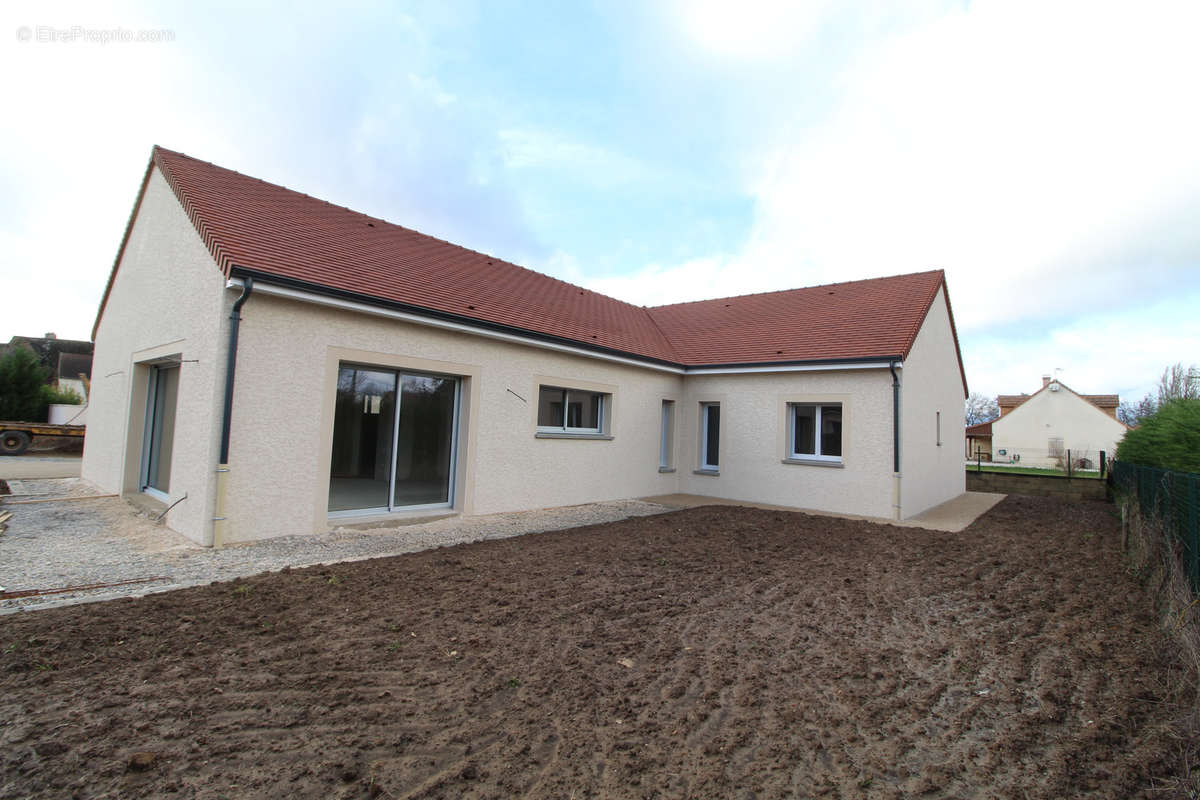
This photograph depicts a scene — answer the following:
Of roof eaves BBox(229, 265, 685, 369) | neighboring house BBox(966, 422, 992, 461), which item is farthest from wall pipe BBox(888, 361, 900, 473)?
neighboring house BBox(966, 422, 992, 461)

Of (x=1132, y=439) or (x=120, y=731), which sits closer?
(x=120, y=731)

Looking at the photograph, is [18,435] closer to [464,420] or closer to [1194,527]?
[464,420]

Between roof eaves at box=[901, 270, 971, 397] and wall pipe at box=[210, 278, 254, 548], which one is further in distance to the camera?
roof eaves at box=[901, 270, 971, 397]

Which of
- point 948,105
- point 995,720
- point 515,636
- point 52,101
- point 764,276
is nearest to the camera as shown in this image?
point 995,720

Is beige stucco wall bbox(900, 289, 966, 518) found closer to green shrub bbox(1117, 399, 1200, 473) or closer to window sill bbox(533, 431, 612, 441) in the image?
green shrub bbox(1117, 399, 1200, 473)

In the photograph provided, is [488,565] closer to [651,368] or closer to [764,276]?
[651,368]

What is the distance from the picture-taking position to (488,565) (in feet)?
19.4

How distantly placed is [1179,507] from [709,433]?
8265 millimetres

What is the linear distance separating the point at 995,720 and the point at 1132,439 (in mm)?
14318

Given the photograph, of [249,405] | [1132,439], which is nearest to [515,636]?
[249,405]

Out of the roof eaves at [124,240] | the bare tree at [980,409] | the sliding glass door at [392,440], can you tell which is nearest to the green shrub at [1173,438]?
the sliding glass door at [392,440]

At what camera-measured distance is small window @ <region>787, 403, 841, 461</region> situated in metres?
11.4

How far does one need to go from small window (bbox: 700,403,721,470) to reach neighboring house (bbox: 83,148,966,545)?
50 mm

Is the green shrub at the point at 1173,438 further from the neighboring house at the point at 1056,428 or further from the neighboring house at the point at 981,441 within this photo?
the neighboring house at the point at 981,441
